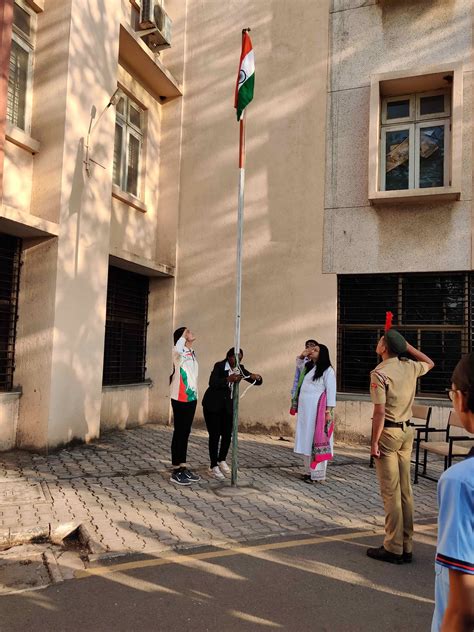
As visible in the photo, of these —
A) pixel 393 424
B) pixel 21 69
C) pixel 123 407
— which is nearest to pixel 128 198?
pixel 21 69

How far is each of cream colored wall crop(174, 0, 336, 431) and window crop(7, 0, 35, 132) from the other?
12.5 feet

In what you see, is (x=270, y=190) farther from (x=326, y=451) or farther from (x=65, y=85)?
(x=326, y=451)

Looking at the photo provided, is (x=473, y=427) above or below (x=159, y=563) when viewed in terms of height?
above

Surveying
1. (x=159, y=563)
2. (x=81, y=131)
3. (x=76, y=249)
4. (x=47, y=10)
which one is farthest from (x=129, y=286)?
(x=159, y=563)

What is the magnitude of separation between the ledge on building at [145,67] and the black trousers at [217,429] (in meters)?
6.64

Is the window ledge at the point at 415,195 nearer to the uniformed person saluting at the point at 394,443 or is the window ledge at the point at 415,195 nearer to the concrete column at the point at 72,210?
the concrete column at the point at 72,210

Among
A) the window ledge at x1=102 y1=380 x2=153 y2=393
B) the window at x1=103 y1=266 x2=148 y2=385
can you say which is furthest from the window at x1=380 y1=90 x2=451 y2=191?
the window ledge at x1=102 y1=380 x2=153 y2=393

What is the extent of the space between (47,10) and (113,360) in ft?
18.6

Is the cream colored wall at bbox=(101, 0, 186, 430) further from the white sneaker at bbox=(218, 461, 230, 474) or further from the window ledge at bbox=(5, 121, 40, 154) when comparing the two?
the white sneaker at bbox=(218, 461, 230, 474)

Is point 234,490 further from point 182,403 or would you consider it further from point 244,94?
point 244,94

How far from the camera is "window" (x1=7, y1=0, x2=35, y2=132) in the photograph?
7384mm

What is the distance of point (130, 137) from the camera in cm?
1031

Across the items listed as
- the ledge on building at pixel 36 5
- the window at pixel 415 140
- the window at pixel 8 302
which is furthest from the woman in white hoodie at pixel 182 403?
the window at pixel 415 140

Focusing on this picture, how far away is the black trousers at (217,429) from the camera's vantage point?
6.55 metres
